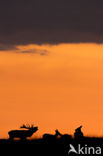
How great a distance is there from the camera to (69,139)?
56594 millimetres

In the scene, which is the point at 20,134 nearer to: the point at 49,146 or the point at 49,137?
the point at 49,137

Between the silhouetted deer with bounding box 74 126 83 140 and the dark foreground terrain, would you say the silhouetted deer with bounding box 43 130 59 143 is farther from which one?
the silhouetted deer with bounding box 74 126 83 140

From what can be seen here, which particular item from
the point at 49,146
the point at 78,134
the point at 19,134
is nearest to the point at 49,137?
the point at 78,134

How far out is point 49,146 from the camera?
5222 cm

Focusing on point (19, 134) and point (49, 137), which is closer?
point (49, 137)

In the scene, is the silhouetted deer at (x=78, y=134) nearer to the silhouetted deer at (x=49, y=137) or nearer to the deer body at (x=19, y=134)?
the silhouetted deer at (x=49, y=137)

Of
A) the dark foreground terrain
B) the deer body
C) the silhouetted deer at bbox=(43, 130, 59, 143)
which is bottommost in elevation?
the dark foreground terrain

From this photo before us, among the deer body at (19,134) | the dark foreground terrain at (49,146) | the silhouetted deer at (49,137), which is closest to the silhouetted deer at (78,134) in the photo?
the dark foreground terrain at (49,146)

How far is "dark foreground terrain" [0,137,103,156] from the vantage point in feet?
164

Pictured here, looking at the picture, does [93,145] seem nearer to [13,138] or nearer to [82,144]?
[82,144]

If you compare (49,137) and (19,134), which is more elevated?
(19,134)

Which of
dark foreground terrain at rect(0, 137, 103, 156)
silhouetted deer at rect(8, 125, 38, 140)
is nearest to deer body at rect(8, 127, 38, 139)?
silhouetted deer at rect(8, 125, 38, 140)

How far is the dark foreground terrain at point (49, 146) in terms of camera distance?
49.9 meters

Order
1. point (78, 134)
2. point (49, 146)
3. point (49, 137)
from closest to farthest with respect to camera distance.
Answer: point (49, 146)
point (49, 137)
point (78, 134)
